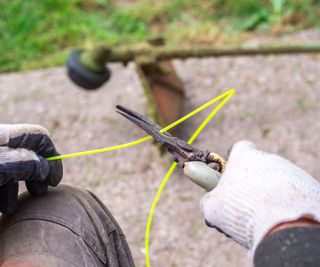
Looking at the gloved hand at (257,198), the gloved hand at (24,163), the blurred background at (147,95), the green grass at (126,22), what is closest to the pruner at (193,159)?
the gloved hand at (257,198)

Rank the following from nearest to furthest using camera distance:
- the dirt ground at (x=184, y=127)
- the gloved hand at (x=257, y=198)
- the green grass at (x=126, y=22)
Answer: the gloved hand at (x=257, y=198)
the dirt ground at (x=184, y=127)
the green grass at (x=126, y=22)

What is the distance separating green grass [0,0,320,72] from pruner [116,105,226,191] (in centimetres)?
187

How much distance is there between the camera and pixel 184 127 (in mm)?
2471

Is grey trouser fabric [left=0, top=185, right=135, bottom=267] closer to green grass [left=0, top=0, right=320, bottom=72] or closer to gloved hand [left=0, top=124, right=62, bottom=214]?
gloved hand [left=0, top=124, right=62, bottom=214]

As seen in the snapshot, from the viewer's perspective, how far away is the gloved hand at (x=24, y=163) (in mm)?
1126

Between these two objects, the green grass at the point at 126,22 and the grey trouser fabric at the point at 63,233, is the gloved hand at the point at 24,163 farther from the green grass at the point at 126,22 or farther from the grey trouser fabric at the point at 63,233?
the green grass at the point at 126,22

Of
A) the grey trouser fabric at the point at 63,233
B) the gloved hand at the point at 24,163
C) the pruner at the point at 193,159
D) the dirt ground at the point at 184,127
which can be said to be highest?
the pruner at the point at 193,159

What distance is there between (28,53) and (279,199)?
247 cm

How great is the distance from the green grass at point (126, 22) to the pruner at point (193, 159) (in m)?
1.87

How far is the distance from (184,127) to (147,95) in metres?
0.29

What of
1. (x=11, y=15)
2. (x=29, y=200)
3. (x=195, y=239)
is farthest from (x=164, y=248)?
(x=11, y=15)

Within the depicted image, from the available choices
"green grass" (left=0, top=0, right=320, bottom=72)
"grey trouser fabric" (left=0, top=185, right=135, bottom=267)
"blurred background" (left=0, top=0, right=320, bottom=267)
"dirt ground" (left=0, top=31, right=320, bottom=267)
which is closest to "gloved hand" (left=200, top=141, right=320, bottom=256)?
"grey trouser fabric" (left=0, top=185, right=135, bottom=267)

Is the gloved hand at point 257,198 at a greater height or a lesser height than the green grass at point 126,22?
greater

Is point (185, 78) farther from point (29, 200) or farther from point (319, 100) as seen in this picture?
point (29, 200)
